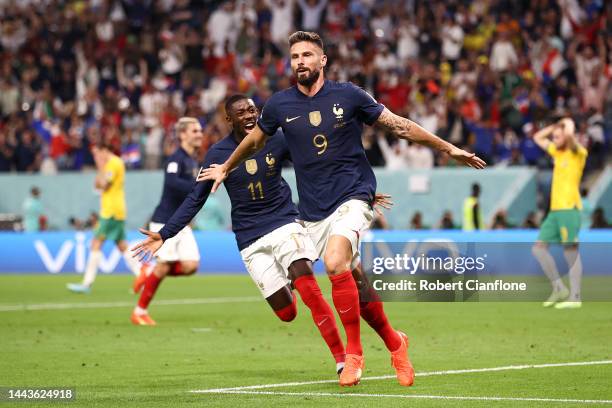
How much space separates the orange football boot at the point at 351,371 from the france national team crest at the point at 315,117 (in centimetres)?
182

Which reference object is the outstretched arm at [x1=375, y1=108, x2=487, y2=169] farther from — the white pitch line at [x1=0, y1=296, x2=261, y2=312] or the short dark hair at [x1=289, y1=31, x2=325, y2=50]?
the white pitch line at [x1=0, y1=296, x2=261, y2=312]

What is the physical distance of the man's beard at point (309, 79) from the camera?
988 cm

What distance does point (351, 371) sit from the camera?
31.8 feet

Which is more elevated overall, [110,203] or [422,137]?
[422,137]

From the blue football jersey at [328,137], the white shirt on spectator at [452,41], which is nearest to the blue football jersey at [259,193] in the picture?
the blue football jersey at [328,137]

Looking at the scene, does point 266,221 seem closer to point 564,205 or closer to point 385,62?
point 564,205

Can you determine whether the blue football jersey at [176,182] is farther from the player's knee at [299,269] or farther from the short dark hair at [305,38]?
the short dark hair at [305,38]

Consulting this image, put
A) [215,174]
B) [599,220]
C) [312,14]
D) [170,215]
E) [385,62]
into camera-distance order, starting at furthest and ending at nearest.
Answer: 1. [312,14]
2. [385,62]
3. [599,220]
4. [170,215]
5. [215,174]

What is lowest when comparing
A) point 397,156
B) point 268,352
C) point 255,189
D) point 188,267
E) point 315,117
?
point 268,352

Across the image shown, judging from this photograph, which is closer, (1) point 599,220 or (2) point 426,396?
(2) point 426,396

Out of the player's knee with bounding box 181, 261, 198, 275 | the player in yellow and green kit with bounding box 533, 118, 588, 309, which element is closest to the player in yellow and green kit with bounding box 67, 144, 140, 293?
the player's knee with bounding box 181, 261, 198, 275

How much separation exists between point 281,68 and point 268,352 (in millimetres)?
19077

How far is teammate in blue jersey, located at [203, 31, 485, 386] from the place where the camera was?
9703 millimetres

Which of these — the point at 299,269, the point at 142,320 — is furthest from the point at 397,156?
the point at 299,269
